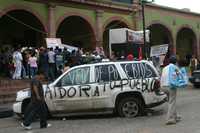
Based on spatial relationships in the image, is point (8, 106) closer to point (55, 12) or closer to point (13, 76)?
point (13, 76)

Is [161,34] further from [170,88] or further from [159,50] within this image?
[170,88]

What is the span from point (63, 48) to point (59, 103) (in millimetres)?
11210

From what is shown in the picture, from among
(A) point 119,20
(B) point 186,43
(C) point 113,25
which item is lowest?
(B) point 186,43

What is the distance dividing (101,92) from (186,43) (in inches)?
1360

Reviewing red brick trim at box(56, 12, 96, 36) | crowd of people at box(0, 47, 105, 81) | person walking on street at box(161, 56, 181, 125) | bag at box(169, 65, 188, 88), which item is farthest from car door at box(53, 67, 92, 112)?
red brick trim at box(56, 12, 96, 36)

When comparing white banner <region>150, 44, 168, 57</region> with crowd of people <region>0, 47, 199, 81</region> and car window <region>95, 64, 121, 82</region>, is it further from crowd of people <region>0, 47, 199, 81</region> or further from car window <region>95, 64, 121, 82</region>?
car window <region>95, 64, 121, 82</region>

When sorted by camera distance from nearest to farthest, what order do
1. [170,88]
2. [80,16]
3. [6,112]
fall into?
[170,88]
[6,112]
[80,16]

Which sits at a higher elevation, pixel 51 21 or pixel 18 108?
pixel 51 21

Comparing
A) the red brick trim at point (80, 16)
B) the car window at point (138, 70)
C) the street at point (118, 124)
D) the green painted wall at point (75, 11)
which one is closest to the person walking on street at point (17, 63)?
the street at point (118, 124)

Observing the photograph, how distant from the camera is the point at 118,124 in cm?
1279

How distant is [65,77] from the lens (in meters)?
14.2

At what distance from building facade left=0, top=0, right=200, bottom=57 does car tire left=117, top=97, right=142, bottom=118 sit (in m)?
13.7

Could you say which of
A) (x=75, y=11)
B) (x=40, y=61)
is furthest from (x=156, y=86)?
(x=75, y=11)

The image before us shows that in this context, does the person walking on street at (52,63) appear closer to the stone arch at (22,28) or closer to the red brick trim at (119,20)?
A: the stone arch at (22,28)
